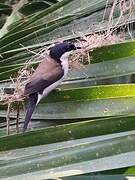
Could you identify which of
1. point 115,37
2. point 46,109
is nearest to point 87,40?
point 115,37

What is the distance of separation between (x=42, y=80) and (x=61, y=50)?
0.51 feet

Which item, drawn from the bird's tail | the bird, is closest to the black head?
the bird

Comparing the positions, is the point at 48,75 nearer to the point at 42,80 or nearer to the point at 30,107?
the point at 42,80

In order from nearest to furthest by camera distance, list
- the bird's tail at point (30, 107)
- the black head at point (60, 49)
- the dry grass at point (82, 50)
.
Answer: the bird's tail at point (30, 107) < the dry grass at point (82, 50) < the black head at point (60, 49)

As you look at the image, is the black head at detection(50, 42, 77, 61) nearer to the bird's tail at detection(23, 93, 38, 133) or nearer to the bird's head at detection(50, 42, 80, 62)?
the bird's head at detection(50, 42, 80, 62)

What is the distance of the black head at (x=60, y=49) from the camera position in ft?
6.04

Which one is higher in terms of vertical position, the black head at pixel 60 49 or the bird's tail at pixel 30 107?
the black head at pixel 60 49

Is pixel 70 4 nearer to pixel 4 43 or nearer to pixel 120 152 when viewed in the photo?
pixel 4 43

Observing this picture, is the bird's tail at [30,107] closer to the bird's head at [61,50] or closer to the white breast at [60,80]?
the white breast at [60,80]

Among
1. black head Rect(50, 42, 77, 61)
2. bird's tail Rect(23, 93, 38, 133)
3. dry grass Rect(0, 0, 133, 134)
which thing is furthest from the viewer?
black head Rect(50, 42, 77, 61)

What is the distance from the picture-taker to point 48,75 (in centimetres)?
182

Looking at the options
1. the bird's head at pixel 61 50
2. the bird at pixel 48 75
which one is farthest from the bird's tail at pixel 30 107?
the bird's head at pixel 61 50

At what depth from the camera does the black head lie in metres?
1.84

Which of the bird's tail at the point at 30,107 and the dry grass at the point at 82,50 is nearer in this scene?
the bird's tail at the point at 30,107
